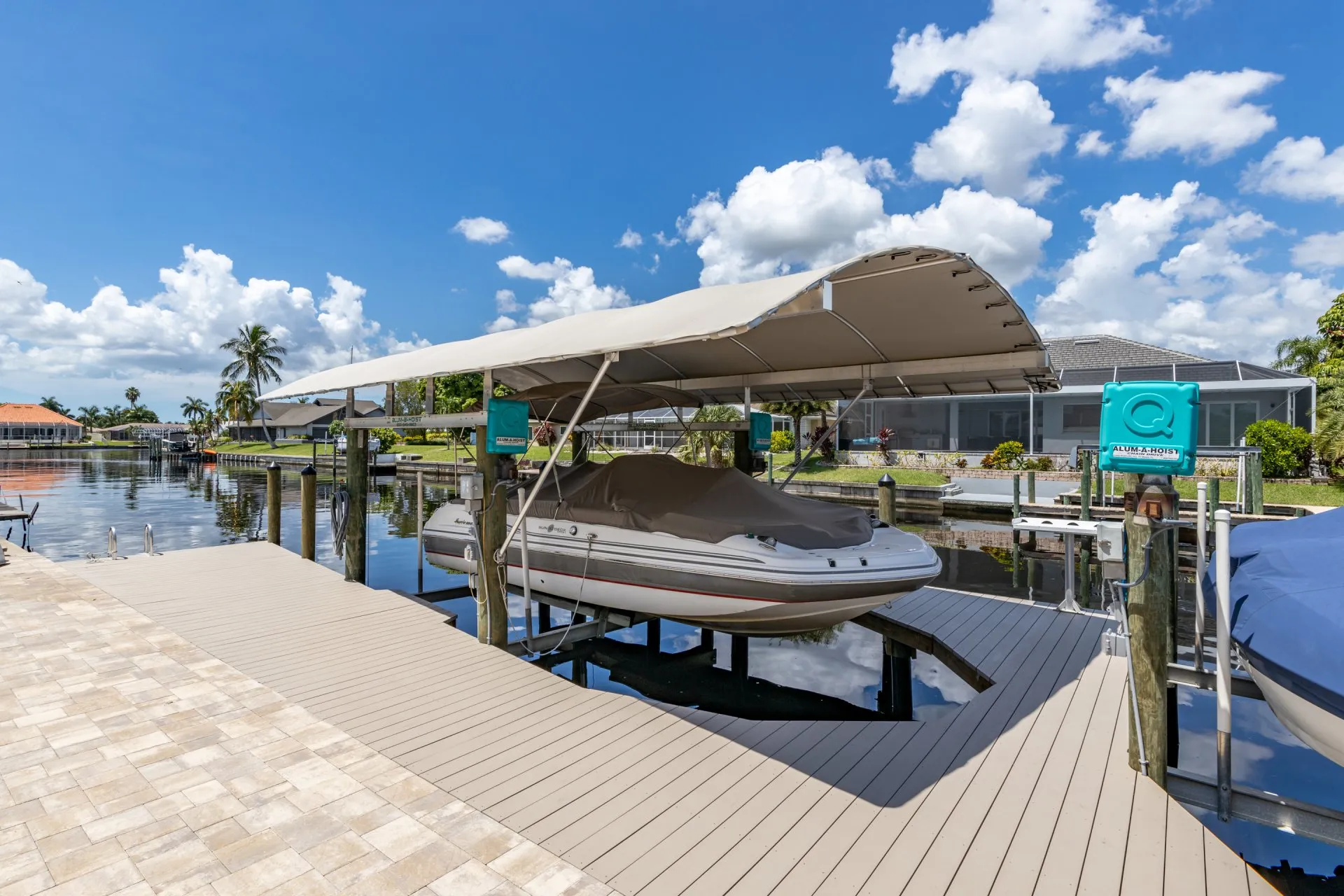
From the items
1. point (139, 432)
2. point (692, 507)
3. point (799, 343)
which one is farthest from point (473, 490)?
point (139, 432)

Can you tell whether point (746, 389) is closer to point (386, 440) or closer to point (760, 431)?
point (760, 431)

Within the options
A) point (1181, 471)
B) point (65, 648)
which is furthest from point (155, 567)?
point (1181, 471)

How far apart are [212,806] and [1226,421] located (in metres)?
29.9

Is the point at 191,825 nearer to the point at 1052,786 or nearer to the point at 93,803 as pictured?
the point at 93,803

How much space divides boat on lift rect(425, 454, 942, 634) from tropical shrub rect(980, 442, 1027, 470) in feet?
Result: 63.4

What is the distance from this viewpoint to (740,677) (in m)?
6.50

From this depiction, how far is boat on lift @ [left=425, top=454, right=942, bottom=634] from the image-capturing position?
17.2ft

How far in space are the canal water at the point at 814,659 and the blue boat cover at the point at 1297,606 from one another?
44.3 inches

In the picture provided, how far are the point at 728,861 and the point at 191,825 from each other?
236 cm

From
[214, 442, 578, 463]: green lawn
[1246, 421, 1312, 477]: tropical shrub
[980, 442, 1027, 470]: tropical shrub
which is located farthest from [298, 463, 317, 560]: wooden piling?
[1246, 421, 1312, 477]: tropical shrub

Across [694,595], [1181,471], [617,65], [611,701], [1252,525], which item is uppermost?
[617,65]

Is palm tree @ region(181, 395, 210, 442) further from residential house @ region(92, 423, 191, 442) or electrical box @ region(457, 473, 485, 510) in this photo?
electrical box @ region(457, 473, 485, 510)

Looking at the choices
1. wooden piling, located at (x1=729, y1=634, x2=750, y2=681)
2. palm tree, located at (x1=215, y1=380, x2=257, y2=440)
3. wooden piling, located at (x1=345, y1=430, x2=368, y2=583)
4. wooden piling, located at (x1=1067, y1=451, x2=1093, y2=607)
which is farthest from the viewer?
palm tree, located at (x1=215, y1=380, x2=257, y2=440)

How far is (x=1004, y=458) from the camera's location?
923 inches
